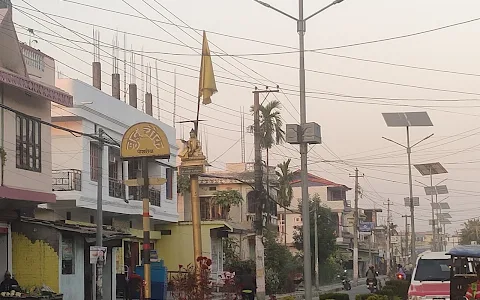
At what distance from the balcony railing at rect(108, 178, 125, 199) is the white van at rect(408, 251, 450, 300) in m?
18.2

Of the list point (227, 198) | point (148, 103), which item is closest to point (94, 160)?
point (148, 103)

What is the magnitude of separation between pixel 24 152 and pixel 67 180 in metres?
6.91

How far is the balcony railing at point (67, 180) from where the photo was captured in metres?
32.6

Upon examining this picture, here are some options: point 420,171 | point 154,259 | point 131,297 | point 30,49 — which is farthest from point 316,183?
point 30,49

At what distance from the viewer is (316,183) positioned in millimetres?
96875

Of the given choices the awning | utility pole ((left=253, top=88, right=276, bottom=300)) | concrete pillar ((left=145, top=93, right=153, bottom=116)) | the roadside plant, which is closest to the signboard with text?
the awning

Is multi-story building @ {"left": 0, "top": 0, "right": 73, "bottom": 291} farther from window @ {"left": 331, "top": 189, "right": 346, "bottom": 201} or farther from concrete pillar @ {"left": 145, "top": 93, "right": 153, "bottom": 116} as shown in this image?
window @ {"left": 331, "top": 189, "right": 346, "bottom": 201}

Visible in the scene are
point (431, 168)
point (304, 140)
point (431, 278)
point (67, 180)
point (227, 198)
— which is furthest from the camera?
point (227, 198)

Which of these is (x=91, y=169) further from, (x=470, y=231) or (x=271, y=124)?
(x=470, y=231)

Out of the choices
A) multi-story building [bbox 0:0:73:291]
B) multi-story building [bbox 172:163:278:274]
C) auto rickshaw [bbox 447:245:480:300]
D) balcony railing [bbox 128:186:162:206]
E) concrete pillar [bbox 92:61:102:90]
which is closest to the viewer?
auto rickshaw [bbox 447:245:480:300]

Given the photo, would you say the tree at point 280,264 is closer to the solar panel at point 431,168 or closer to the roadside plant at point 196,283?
the solar panel at point 431,168

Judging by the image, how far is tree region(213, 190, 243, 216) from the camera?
191 ft

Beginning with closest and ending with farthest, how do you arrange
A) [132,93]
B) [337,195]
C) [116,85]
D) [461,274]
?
[461,274]
[116,85]
[132,93]
[337,195]

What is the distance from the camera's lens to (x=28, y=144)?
2639 centimetres
